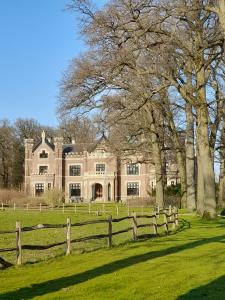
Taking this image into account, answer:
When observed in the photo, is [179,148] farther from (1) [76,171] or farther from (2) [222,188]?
(1) [76,171]

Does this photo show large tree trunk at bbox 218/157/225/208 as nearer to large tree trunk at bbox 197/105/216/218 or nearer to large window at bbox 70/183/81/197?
large tree trunk at bbox 197/105/216/218

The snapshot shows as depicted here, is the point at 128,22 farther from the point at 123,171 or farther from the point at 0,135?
the point at 0,135

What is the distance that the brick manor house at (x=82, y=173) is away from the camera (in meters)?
74.2

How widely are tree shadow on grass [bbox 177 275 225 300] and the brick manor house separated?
204 feet

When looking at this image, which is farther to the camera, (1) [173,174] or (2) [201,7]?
(1) [173,174]

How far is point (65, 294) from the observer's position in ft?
29.8

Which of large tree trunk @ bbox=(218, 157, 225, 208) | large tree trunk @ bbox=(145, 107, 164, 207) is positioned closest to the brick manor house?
large tree trunk @ bbox=(218, 157, 225, 208)

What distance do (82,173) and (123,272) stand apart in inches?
2582

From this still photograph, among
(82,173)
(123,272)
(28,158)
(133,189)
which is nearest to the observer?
(123,272)

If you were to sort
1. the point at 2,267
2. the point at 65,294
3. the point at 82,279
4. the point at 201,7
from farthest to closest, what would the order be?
the point at 201,7 < the point at 2,267 < the point at 82,279 < the point at 65,294

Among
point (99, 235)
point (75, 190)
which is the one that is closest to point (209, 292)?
point (99, 235)

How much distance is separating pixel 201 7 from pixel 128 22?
13.3ft

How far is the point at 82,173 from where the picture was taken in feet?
252

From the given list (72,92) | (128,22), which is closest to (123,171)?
(72,92)
